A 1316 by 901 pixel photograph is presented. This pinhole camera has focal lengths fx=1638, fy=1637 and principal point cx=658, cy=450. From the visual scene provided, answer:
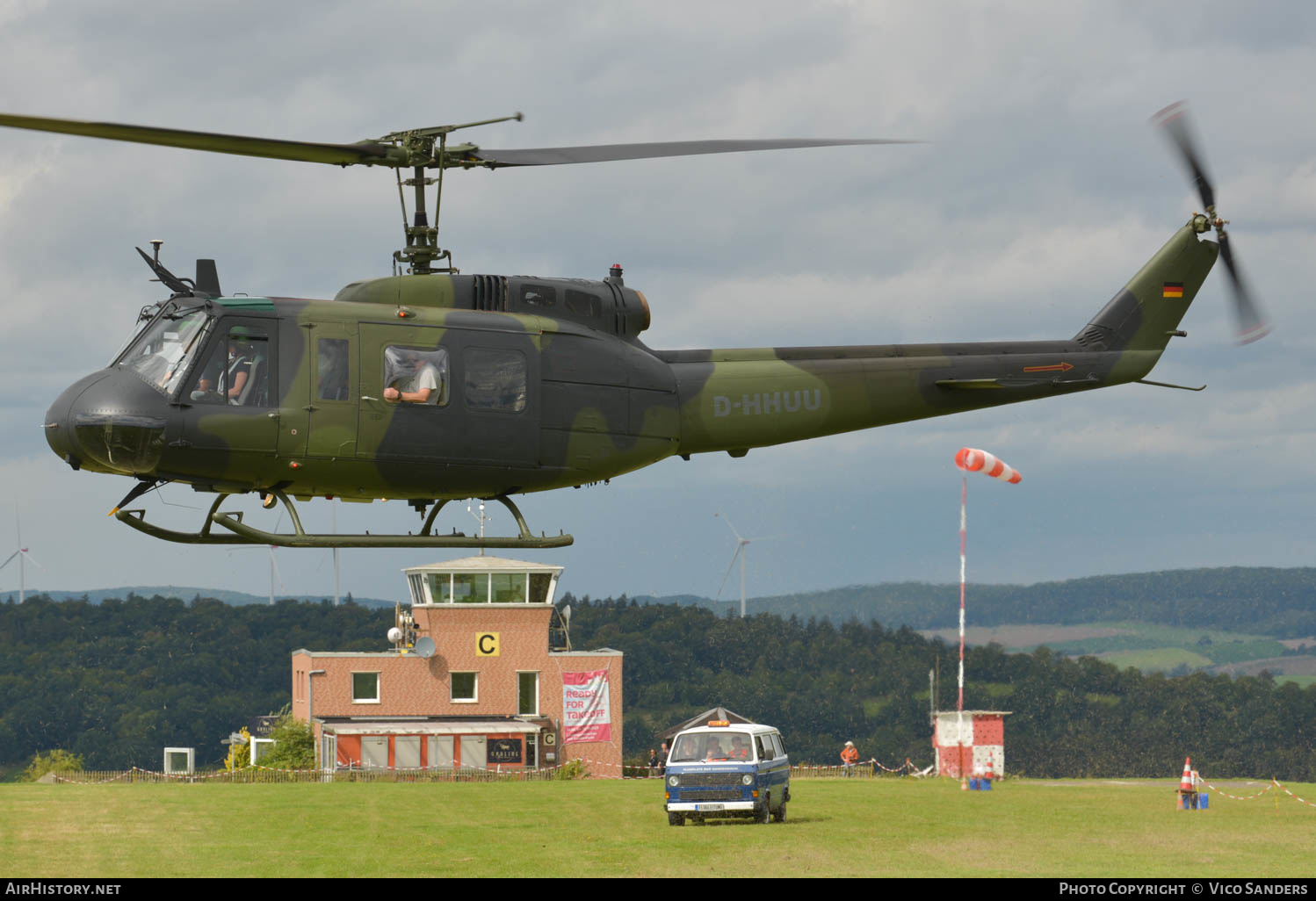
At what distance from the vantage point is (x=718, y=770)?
→ 3372 centimetres

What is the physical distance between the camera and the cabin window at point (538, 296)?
2233 centimetres

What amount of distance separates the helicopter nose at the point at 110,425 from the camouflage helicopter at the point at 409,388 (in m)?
0.02

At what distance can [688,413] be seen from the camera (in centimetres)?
2345

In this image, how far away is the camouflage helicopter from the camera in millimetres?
19688

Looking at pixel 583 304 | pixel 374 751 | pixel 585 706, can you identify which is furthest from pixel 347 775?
pixel 583 304

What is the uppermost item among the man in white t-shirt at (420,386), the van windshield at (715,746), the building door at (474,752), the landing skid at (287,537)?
the man in white t-shirt at (420,386)

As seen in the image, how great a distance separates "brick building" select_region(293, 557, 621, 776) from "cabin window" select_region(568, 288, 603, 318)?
59.0 metres

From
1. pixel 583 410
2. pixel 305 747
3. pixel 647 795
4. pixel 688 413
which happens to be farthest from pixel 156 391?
pixel 305 747

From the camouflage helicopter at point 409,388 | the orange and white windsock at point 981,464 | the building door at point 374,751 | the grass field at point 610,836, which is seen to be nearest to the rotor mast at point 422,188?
the camouflage helicopter at point 409,388

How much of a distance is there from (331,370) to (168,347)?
1973 millimetres

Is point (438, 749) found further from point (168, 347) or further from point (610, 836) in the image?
point (168, 347)

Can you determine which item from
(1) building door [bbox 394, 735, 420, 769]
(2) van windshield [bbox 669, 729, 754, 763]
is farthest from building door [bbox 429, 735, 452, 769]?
(2) van windshield [bbox 669, 729, 754, 763]

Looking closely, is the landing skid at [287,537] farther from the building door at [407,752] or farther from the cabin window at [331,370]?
the building door at [407,752]
